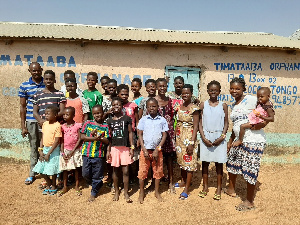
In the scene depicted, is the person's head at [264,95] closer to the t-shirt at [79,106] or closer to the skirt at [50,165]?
the t-shirt at [79,106]

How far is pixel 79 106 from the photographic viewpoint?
3688 mm

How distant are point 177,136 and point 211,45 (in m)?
2.64

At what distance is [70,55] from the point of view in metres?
5.18

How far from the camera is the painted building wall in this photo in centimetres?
514

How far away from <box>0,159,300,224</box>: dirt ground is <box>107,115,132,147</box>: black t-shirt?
98 cm

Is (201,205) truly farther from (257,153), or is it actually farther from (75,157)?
(75,157)

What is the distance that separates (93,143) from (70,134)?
0.44 m

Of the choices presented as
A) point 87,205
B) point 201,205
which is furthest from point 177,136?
point 87,205

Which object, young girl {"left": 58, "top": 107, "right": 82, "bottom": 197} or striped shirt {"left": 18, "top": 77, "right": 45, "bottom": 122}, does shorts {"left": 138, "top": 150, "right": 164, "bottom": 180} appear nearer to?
young girl {"left": 58, "top": 107, "right": 82, "bottom": 197}

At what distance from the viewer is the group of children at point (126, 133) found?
132 inches

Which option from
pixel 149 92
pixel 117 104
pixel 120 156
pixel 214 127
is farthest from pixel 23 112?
pixel 214 127

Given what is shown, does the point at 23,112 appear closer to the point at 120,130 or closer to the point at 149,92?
the point at 120,130

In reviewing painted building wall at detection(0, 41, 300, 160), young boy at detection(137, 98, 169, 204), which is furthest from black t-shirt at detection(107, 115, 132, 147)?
painted building wall at detection(0, 41, 300, 160)

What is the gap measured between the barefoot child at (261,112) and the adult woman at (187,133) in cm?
68
